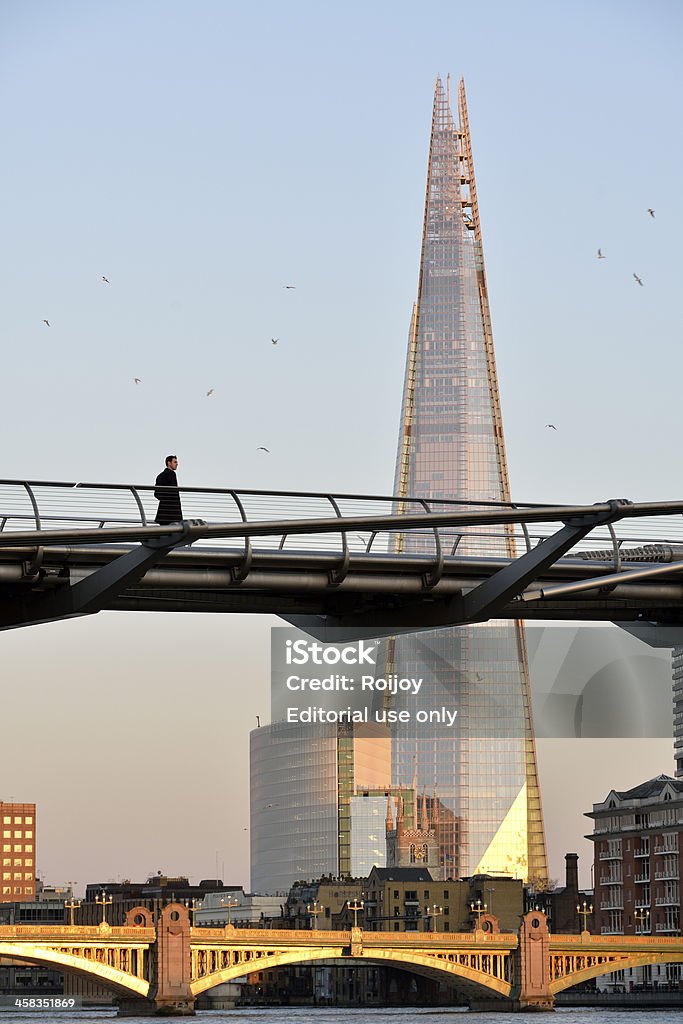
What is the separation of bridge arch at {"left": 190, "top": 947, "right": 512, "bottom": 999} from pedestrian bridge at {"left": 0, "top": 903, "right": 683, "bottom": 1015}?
0.30 ft

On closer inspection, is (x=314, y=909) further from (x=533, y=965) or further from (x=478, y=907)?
(x=533, y=965)

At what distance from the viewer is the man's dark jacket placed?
1331 inches

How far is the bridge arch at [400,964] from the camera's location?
116 m

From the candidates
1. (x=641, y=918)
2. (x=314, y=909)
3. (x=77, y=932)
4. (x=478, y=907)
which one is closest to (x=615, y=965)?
(x=77, y=932)

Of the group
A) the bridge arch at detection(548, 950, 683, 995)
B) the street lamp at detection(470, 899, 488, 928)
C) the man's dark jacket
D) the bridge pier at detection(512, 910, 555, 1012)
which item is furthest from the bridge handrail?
the man's dark jacket

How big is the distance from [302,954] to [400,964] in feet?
30.1

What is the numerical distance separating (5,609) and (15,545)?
4.64 metres

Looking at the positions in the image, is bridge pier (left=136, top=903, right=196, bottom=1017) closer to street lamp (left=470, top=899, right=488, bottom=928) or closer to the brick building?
the brick building

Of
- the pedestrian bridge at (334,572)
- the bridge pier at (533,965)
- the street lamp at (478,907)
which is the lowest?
the bridge pier at (533,965)

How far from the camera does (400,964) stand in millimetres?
123375

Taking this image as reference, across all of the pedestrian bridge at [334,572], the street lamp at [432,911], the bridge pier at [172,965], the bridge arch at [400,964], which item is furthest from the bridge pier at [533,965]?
the pedestrian bridge at [334,572]

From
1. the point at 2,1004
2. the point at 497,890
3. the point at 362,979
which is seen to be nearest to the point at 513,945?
the point at 362,979

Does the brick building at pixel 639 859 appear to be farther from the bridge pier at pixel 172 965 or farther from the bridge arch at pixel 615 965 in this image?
the bridge pier at pixel 172 965

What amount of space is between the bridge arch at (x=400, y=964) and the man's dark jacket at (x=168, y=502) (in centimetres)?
8425
